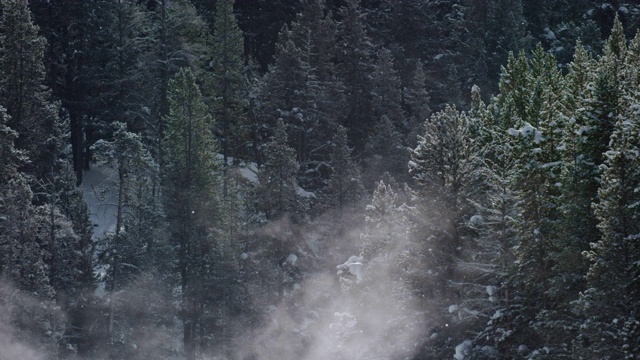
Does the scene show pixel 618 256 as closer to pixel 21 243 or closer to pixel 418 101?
pixel 21 243

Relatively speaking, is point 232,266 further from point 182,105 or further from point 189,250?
point 182,105

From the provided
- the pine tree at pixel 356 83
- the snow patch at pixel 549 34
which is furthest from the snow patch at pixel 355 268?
the snow patch at pixel 549 34

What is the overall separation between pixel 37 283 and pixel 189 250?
1120 centimetres

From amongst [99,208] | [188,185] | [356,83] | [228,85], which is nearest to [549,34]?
[356,83]

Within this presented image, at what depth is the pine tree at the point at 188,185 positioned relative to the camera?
49438mm

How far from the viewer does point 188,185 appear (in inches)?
1972

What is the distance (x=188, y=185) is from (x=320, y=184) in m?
14.0

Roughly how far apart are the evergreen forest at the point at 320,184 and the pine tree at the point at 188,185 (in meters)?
0.14

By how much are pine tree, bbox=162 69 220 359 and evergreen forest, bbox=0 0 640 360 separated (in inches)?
5.4

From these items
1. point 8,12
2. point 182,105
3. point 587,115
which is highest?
point 8,12

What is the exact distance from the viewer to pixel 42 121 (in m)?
48.2

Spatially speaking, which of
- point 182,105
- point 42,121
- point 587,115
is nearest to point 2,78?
point 42,121

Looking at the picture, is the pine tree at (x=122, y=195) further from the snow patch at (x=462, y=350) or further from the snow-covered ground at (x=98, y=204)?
the snow patch at (x=462, y=350)

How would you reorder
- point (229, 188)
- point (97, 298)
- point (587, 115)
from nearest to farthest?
point (587, 115) → point (97, 298) → point (229, 188)
